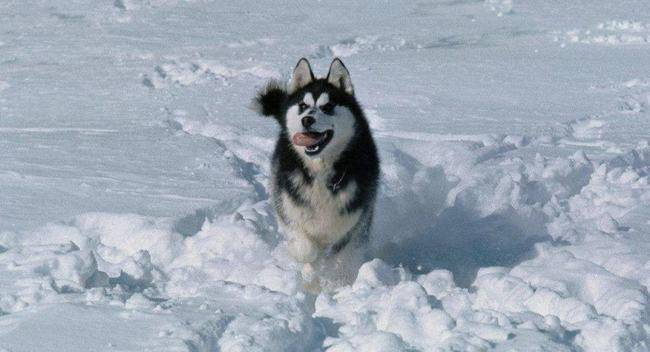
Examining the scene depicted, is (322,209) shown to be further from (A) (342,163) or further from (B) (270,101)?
(B) (270,101)

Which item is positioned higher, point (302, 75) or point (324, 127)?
point (302, 75)

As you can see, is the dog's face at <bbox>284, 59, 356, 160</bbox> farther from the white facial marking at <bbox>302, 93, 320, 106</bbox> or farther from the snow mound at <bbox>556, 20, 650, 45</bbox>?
the snow mound at <bbox>556, 20, 650, 45</bbox>

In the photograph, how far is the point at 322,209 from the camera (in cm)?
541

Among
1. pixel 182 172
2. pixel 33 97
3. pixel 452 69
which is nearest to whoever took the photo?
pixel 182 172

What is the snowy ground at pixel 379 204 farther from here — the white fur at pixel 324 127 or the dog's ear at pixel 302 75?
the dog's ear at pixel 302 75

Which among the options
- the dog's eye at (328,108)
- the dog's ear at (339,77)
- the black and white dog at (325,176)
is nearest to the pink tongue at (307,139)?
the black and white dog at (325,176)

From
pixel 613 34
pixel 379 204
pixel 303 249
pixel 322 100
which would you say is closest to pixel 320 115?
pixel 322 100

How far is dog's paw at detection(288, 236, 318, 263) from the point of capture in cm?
548

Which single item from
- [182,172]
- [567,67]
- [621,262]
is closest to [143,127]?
[182,172]

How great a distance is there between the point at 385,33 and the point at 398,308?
10.6 metres

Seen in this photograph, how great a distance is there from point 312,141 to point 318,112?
0.18 meters

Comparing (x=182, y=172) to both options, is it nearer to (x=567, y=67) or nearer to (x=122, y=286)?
(x=122, y=286)

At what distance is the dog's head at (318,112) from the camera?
5.26 meters

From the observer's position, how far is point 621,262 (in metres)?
5.11
